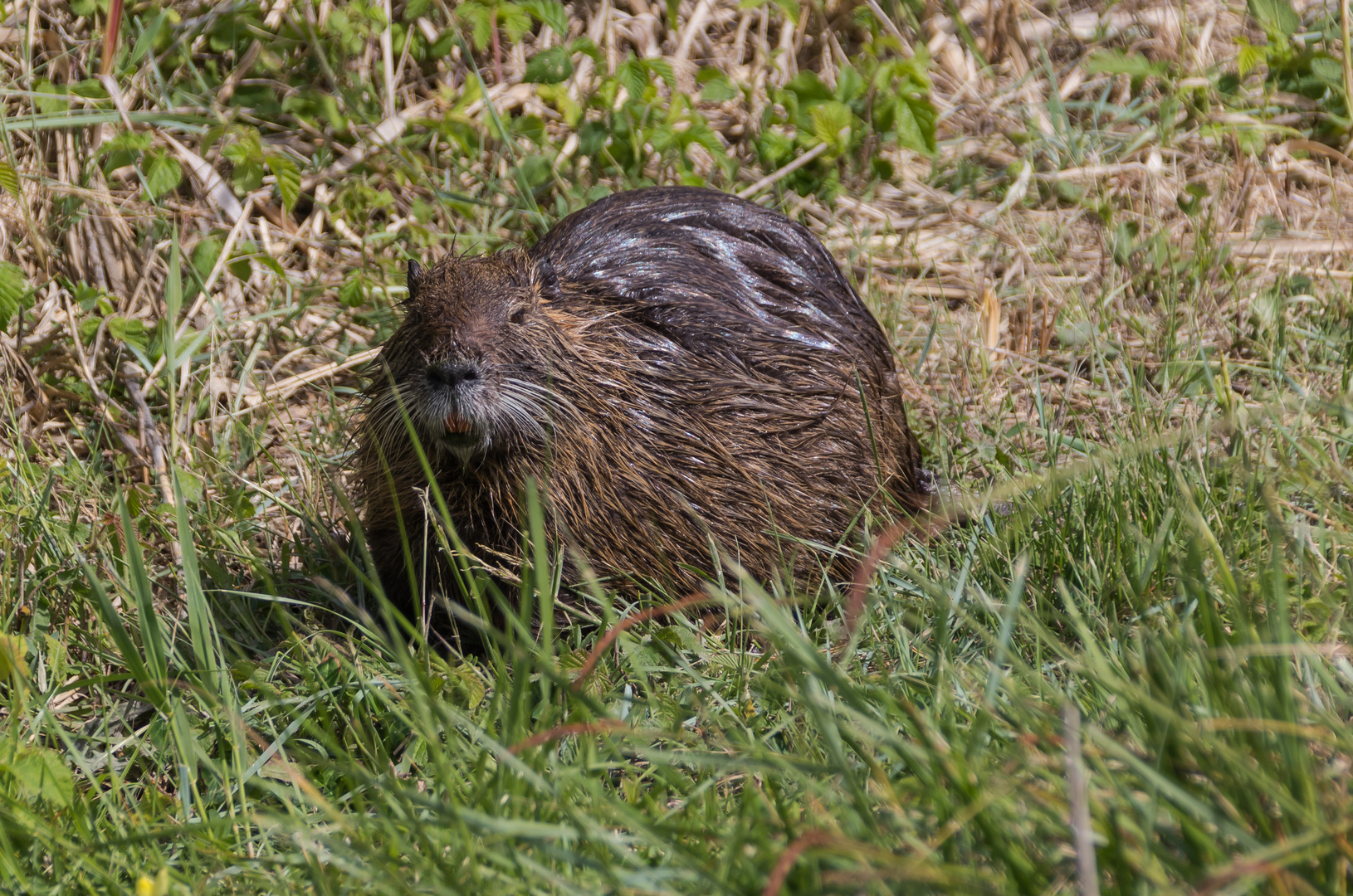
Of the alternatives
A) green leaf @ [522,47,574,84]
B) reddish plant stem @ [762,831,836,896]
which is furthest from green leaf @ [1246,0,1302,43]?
reddish plant stem @ [762,831,836,896]

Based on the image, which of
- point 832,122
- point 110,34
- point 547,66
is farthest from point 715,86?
point 110,34

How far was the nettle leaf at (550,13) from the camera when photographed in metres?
4.49

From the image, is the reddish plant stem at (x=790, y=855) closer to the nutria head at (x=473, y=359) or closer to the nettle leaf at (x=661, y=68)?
the nutria head at (x=473, y=359)

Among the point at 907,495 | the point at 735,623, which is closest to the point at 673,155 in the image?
the point at 907,495

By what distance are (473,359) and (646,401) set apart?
55cm

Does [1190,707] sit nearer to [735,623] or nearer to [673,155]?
[735,623]

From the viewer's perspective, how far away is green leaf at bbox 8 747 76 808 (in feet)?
7.25

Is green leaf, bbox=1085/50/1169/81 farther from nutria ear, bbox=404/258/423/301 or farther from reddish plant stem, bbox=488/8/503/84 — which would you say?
nutria ear, bbox=404/258/423/301

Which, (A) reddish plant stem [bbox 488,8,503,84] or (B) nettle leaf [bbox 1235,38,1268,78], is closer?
(A) reddish plant stem [bbox 488,8,503,84]

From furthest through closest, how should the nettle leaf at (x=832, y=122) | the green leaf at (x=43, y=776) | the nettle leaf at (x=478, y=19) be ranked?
the nettle leaf at (x=832, y=122)
the nettle leaf at (x=478, y=19)
the green leaf at (x=43, y=776)

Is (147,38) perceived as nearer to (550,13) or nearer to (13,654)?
(550,13)

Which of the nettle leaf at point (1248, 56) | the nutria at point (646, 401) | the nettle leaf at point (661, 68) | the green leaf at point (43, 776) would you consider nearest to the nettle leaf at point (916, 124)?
the nettle leaf at point (661, 68)

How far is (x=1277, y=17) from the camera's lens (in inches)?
196

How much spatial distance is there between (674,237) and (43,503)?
5.53 ft
